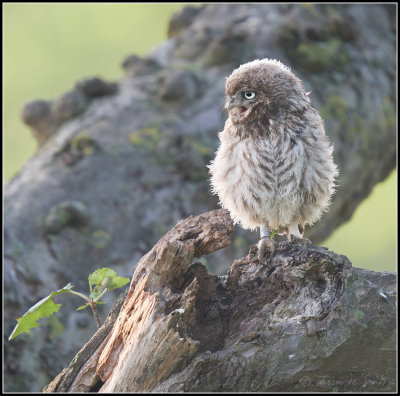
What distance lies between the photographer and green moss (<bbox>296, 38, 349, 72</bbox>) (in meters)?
6.47

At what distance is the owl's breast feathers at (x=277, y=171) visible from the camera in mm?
4328

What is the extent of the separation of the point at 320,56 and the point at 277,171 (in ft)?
8.54

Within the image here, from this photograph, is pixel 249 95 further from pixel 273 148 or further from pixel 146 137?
pixel 146 137

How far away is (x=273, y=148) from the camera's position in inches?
170

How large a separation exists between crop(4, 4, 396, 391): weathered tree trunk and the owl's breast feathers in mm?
1077

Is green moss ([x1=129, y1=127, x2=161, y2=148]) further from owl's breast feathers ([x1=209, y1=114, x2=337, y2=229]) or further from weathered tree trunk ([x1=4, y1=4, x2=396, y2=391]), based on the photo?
owl's breast feathers ([x1=209, y1=114, x2=337, y2=229])

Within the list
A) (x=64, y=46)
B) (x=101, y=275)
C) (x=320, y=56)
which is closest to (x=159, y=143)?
(x=320, y=56)

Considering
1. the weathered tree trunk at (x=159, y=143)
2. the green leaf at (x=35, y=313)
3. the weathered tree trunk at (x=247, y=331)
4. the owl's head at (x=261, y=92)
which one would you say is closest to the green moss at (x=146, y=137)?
the weathered tree trunk at (x=159, y=143)

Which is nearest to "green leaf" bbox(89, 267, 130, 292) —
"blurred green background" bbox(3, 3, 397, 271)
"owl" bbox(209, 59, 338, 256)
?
"owl" bbox(209, 59, 338, 256)

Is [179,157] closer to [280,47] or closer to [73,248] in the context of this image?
[73,248]

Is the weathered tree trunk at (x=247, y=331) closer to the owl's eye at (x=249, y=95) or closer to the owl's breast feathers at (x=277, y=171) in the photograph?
the owl's breast feathers at (x=277, y=171)

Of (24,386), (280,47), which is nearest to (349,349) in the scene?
(24,386)

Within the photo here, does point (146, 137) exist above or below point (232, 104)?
below

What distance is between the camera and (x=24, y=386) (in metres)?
4.57
